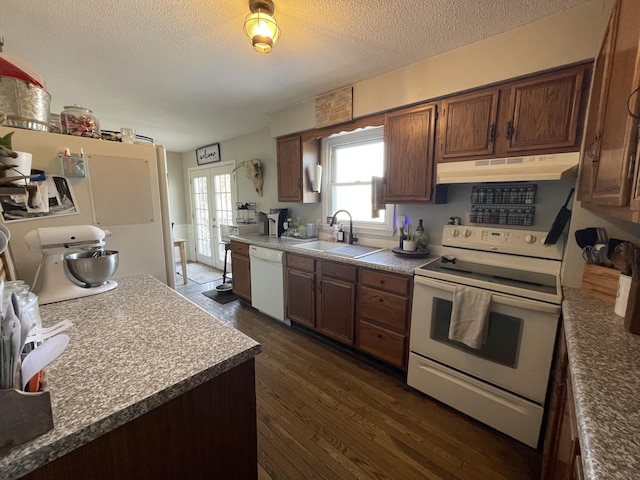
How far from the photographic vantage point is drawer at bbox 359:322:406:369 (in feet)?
6.70

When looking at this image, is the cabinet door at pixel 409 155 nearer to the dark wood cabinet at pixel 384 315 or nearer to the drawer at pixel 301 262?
the dark wood cabinet at pixel 384 315

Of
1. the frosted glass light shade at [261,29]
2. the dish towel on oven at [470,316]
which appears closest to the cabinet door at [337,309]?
the dish towel on oven at [470,316]

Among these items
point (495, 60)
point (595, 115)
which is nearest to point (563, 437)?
point (595, 115)

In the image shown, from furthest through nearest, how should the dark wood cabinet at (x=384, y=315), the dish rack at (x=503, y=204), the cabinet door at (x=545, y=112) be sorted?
1. the dark wood cabinet at (x=384, y=315)
2. the dish rack at (x=503, y=204)
3. the cabinet door at (x=545, y=112)

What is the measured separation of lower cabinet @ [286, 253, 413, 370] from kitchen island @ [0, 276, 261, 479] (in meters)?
1.38

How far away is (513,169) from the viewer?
1.68m

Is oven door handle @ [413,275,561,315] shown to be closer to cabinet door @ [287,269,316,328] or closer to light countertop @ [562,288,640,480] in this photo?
light countertop @ [562,288,640,480]

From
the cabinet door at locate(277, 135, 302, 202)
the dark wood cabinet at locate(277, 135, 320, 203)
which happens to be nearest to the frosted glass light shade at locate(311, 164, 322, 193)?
the dark wood cabinet at locate(277, 135, 320, 203)

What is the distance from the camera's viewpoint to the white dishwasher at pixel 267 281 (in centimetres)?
287

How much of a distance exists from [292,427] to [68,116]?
2.17m

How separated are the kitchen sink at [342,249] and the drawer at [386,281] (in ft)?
0.76

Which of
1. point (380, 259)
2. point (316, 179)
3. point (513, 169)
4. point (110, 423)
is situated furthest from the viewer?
point (316, 179)

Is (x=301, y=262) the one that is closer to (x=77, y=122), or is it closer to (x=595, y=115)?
(x=77, y=122)

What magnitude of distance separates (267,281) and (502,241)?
2.22 m
